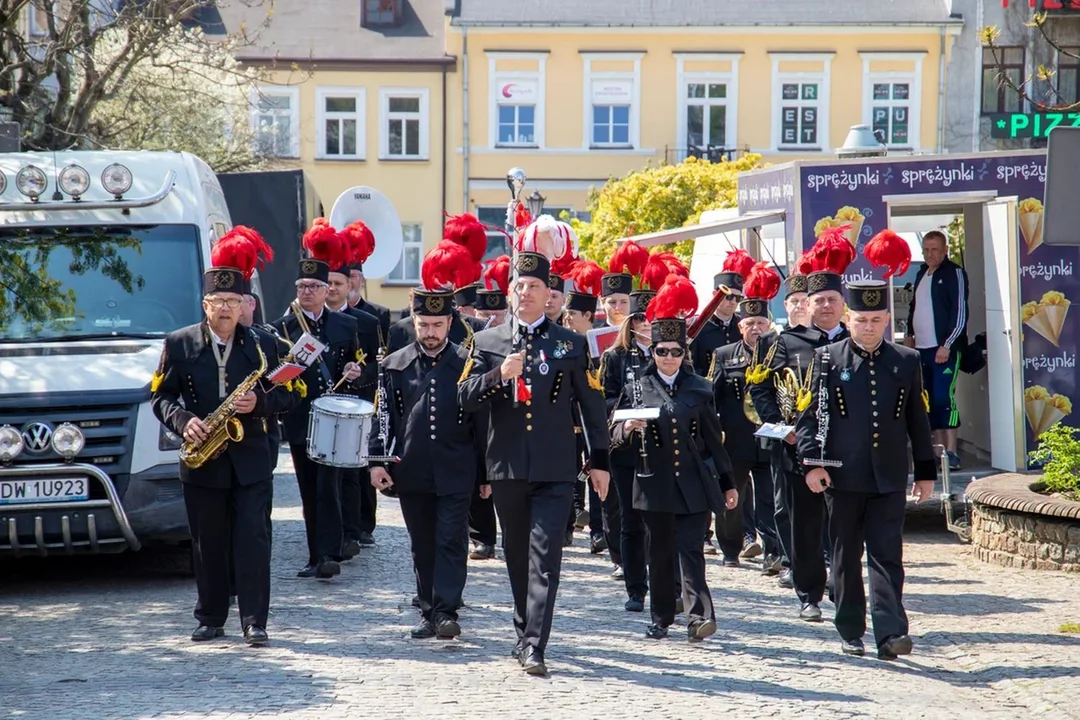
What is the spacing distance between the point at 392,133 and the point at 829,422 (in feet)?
126

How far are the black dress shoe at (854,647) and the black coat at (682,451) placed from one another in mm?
1020

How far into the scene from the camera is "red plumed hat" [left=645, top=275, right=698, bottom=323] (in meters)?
9.31

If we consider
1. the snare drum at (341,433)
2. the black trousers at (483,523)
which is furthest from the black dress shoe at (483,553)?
the snare drum at (341,433)

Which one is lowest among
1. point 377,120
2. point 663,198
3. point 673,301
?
point 673,301

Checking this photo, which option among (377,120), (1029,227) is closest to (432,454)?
(1029,227)

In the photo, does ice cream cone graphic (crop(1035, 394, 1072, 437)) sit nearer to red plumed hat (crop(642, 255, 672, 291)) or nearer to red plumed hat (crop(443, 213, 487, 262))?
red plumed hat (crop(642, 255, 672, 291))

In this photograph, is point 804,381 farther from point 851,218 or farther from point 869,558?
point 851,218

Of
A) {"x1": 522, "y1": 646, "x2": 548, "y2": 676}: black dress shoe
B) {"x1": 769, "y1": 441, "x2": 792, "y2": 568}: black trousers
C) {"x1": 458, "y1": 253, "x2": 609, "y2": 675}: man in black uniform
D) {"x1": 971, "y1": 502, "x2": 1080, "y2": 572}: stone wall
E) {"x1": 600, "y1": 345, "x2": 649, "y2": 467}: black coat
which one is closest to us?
{"x1": 522, "y1": 646, "x2": 548, "y2": 676}: black dress shoe

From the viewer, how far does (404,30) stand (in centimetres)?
4688

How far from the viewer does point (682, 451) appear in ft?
30.4

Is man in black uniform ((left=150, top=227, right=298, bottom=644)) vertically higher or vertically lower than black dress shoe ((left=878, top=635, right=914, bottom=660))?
higher

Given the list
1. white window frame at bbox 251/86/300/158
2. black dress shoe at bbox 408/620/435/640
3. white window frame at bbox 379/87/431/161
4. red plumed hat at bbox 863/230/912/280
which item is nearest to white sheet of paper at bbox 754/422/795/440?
red plumed hat at bbox 863/230/912/280

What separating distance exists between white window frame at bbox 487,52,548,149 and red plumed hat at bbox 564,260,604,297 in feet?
107

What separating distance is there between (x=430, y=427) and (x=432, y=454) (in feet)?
0.52
